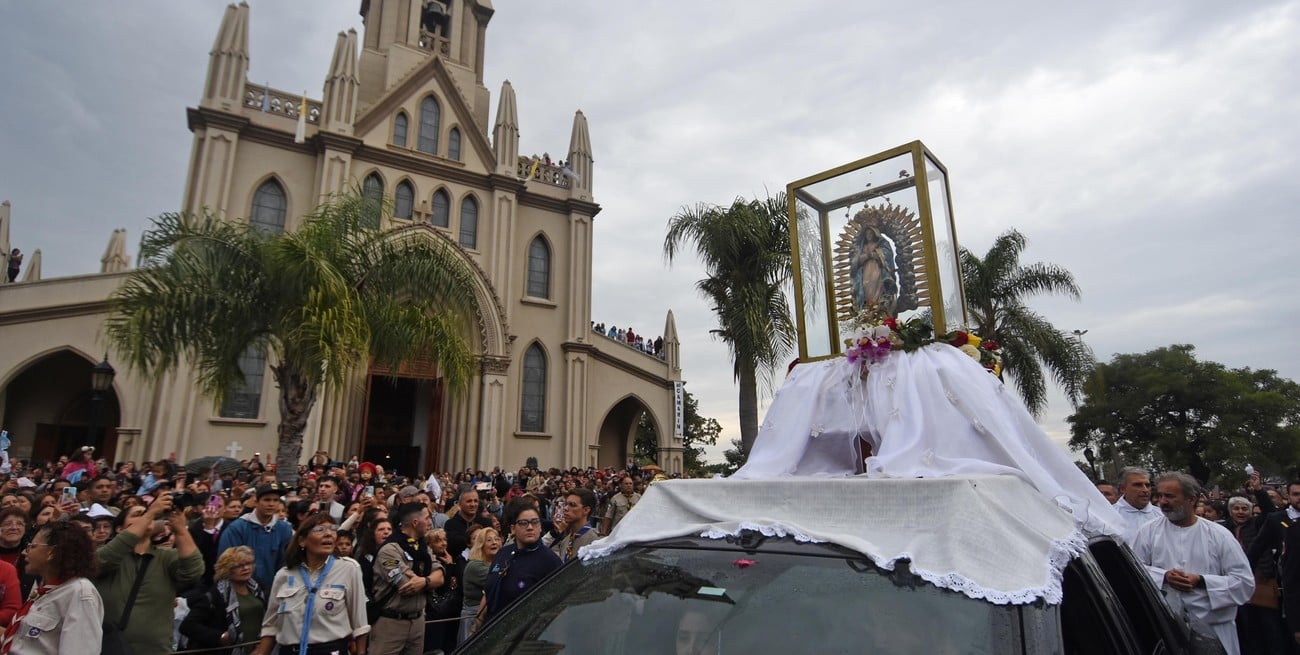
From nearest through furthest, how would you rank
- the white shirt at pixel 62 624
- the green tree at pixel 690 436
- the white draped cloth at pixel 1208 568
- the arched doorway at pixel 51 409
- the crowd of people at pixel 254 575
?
the white shirt at pixel 62 624 < the crowd of people at pixel 254 575 < the white draped cloth at pixel 1208 568 < the arched doorway at pixel 51 409 < the green tree at pixel 690 436

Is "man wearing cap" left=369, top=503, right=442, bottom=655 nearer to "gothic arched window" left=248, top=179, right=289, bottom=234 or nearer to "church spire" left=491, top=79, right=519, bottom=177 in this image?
"gothic arched window" left=248, top=179, right=289, bottom=234

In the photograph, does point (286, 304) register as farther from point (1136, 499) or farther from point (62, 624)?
point (1136, 499)

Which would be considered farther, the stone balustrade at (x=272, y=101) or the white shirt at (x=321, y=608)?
the stone balustrade at (x=272, y=101)

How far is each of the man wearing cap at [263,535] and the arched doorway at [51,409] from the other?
1616 cm

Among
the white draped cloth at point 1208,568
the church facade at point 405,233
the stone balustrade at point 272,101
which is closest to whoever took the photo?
the white draped cloth at point 1208,568

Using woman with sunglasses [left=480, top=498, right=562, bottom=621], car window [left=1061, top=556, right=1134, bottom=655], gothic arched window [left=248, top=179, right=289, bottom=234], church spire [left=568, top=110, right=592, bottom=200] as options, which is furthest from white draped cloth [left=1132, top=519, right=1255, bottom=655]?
church spire [left=568, top=110, right=592, bottom=200]

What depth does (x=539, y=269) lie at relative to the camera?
950 inches

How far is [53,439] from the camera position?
19.0 meters

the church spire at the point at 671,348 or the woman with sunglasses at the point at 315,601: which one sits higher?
the church spire at the point at 671,348

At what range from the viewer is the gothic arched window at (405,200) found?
2184 cm

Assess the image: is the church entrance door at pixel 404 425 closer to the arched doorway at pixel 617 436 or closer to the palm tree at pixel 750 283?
the arched doorway at pixel 617 436

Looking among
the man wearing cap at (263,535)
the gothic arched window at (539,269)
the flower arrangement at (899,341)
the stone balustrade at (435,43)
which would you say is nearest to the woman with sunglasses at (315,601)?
the man wearing cap at (263,535)

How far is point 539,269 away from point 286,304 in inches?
531

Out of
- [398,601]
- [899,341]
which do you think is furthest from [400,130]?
[899,341]
